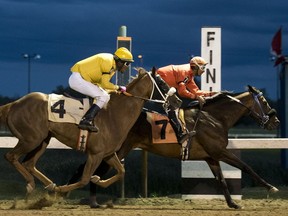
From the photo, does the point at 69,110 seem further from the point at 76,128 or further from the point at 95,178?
the point at 95,178

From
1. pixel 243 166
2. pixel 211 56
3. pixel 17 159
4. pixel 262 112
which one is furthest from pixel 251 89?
pixel 17 159

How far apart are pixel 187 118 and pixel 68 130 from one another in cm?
180

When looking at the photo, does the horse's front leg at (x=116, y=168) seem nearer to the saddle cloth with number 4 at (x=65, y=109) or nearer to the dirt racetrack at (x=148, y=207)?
the dirt racetrack at (x=148, y=207)

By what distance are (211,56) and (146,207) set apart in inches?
114

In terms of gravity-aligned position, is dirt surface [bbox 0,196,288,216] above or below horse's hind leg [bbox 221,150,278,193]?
below

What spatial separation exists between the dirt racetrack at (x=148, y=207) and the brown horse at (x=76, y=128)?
1.26ft

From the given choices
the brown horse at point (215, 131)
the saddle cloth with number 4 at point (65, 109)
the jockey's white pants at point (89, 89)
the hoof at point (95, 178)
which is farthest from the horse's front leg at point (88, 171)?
the brown horse at point (215, 131)

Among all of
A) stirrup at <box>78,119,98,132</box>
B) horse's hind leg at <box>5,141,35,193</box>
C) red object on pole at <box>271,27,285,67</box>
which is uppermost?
red object on pole at <box>271,27,285,67</box>

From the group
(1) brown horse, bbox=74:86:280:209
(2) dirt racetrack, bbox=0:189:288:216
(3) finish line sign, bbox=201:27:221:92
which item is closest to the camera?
(2) dirt racetrack, bbox=0:189:288:216

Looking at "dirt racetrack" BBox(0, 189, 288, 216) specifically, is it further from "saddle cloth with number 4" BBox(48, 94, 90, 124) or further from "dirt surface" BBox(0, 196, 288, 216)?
"saddle cloth with number 4" BBox(48, 94, 90, 124)

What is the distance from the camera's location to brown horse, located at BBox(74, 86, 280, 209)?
36.7ft

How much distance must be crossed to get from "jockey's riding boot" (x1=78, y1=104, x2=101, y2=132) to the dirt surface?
1.03m

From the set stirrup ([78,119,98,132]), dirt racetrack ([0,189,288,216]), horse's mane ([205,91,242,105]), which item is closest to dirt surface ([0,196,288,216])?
dirt racetrack ([0,189,288,216])

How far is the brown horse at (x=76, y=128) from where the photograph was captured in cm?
1026
